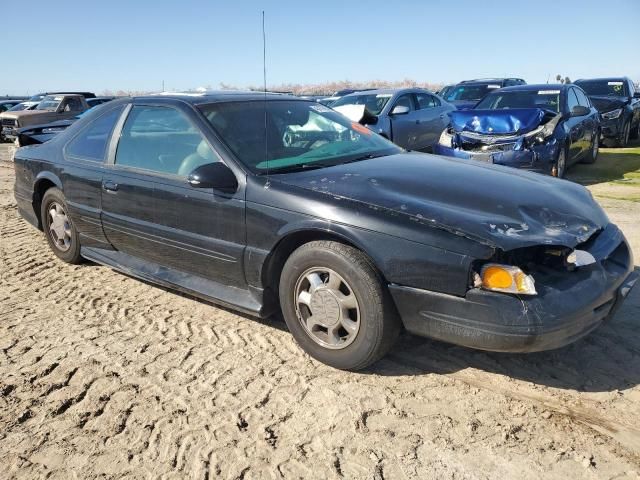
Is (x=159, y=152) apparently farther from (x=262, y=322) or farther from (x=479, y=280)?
(x=479, y=280)

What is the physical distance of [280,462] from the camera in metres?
2.26

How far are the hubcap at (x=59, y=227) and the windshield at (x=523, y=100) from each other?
6519mm

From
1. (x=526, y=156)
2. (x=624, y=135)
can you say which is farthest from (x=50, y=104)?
(x=624, y=135)

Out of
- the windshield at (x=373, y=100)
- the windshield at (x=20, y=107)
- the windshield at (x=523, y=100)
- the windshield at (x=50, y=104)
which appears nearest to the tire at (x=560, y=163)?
the windshield at (x=523, y=100)

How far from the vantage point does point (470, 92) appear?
14.5m

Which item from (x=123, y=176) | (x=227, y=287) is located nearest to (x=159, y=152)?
(x=123, y=176)

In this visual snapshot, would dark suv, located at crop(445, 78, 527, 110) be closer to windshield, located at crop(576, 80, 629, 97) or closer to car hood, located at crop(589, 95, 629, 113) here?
windshield, located at crop(576, 80, 629, 97)

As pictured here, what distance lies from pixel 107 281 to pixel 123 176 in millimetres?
1055

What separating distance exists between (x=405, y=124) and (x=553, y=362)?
7457 mm

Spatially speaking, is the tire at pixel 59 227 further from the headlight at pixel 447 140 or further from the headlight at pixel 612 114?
the headlight at pixel 612 114

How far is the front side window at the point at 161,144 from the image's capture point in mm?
3479

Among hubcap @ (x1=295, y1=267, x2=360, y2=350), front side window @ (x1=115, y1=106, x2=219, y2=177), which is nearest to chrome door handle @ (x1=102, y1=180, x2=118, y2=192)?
front side window @ (x1=115, y1=106, x2=219, y2=177)

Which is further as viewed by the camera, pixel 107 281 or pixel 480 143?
pixel 480 143

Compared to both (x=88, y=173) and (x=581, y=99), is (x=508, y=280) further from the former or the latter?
(x=581, y=99)
